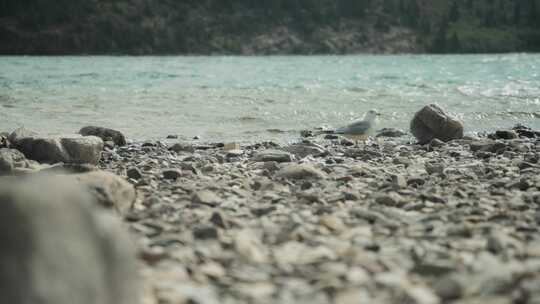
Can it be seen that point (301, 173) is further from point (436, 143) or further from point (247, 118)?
point (247, 118)

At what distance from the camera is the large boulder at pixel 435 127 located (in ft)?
45.2

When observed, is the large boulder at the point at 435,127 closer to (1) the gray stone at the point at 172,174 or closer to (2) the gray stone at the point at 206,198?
(1) the gray stone at the point at 172,174

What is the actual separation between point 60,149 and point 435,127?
7535 millimetres

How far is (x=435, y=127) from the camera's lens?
45.3ft

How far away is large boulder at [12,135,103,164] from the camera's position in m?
9.84

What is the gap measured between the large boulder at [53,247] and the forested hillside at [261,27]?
403 ft

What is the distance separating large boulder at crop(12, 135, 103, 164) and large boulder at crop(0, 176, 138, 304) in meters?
6.97

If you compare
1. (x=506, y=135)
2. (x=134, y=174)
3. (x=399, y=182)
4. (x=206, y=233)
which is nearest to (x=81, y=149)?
(x=134, y=174)

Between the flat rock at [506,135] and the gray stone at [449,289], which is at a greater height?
the gray stone at [449,289]

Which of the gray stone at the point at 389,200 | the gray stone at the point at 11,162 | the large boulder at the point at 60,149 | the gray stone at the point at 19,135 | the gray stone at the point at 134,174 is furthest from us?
the gray stone at the point at 19,135

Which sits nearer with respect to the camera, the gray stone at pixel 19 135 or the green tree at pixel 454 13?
the gray stone at pixel 19 135

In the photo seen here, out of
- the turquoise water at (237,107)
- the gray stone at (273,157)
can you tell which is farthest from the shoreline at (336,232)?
the turquoise water at (237,107)

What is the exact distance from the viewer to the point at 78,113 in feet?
64.4

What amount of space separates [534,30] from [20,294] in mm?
178074
